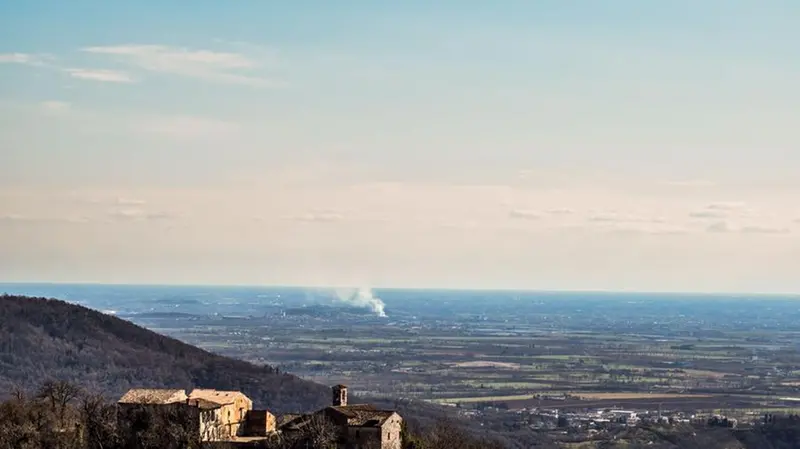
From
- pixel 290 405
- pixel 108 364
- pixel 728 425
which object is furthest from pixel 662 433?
pixel 108 364

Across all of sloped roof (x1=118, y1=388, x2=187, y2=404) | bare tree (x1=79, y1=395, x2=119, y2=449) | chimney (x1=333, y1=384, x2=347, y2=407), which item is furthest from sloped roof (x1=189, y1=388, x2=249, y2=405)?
chimney (x1=333, y1=384, x2=347, y2=407)

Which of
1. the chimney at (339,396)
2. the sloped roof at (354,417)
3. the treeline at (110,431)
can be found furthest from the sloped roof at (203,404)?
the chimney at (339,396)

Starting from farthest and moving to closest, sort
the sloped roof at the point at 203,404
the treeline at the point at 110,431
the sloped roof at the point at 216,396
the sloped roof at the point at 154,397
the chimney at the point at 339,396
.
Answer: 1. the chimney at the point at 339,396
2. the sloped roof at the point at 216,396
3. the sloped roof at the point at 154,397
4. the sloped roof at the point at 203,404
5. the treeline at the point at 110,431

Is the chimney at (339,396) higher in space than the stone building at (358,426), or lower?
higher

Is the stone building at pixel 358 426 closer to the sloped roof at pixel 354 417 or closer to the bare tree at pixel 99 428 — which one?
the sloped roof at pixel 354 417

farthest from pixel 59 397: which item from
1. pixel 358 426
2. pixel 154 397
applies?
pixel 358 426

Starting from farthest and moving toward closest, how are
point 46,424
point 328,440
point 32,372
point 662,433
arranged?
1. point 32,372
2. point 662,433
3. point 46,424
4. point 328,440

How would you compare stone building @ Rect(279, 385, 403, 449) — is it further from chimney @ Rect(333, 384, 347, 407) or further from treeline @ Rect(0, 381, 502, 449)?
chimney @ Rect(333, 384, 347, 407)

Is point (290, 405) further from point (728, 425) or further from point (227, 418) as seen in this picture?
point (227, 418)
